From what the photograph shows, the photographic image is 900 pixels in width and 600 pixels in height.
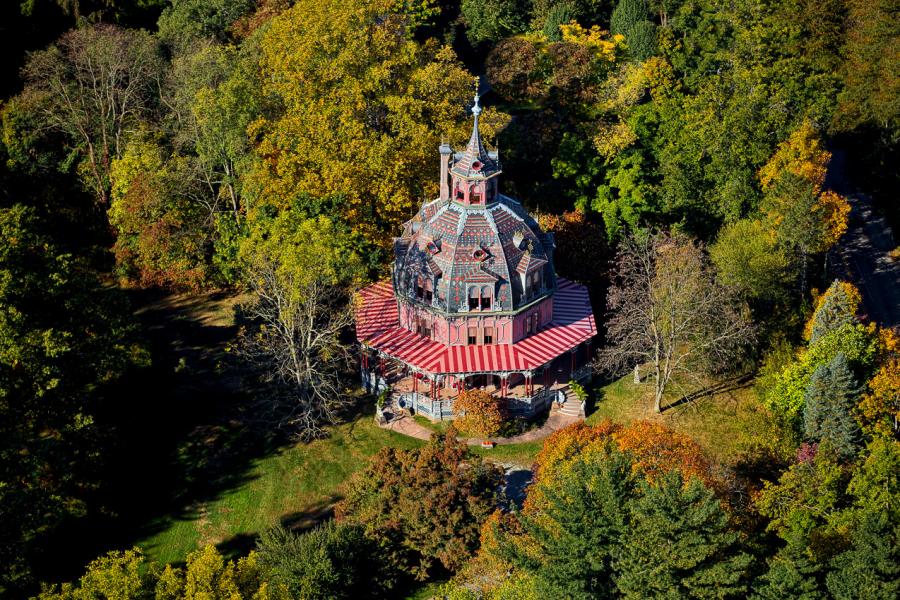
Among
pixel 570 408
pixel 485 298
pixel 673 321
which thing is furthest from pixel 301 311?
pixel 673 321

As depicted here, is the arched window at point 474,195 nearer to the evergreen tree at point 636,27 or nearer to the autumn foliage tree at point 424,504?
the autumn foliage tree at point 424,504

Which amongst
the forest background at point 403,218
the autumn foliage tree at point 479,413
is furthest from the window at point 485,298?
the forest background at point 403,218

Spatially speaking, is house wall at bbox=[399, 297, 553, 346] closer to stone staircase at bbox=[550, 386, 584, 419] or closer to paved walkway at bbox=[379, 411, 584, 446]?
stone staircase at bbox=[550, 386, 584, 419]

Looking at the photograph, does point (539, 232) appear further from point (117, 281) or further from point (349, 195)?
point (117, 281)

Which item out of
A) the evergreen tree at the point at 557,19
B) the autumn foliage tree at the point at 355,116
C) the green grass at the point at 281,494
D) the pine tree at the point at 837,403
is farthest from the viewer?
the evergreen tree at the point at 557,19

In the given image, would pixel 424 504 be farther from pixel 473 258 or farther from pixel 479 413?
pixel 473 258

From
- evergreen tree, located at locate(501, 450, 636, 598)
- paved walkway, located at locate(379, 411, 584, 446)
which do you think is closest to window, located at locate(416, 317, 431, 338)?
paved walkway, located at locate(379, 411, 584, 446)

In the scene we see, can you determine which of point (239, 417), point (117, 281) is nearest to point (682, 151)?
point (239, 417)
